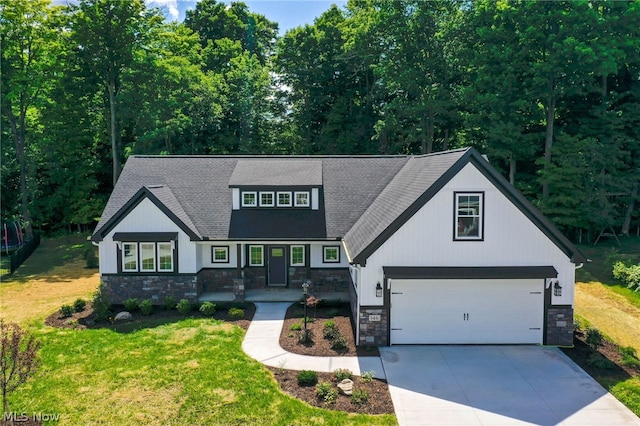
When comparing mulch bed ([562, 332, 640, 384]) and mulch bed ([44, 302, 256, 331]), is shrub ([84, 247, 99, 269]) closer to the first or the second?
mulch bed ([44, 302, 256, 331])

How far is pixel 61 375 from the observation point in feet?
39.0

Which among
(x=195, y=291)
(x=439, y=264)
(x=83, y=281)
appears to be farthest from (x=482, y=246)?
(x=83, y=281)

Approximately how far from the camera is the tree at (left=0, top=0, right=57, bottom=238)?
29.9 m

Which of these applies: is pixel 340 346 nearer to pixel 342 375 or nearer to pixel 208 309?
pixel 342 375

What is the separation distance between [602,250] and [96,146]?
3804cm

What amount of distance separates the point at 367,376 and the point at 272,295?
8.31m

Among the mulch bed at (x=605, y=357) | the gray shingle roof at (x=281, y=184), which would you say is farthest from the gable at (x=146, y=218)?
the mulch bed at (x=605, y=357)

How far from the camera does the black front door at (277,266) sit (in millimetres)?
20094

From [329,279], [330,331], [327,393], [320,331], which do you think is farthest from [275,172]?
[327,393]

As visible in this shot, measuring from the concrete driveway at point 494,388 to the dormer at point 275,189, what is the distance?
8.52 meters

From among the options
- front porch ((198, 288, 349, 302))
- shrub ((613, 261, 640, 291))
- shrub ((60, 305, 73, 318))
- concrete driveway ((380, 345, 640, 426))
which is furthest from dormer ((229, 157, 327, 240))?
shrub ((613, 261, 640, 291))

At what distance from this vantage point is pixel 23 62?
31.2 m

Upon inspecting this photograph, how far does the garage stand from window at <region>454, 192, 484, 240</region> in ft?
4.70

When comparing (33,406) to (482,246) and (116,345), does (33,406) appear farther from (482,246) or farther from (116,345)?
(482,246)
